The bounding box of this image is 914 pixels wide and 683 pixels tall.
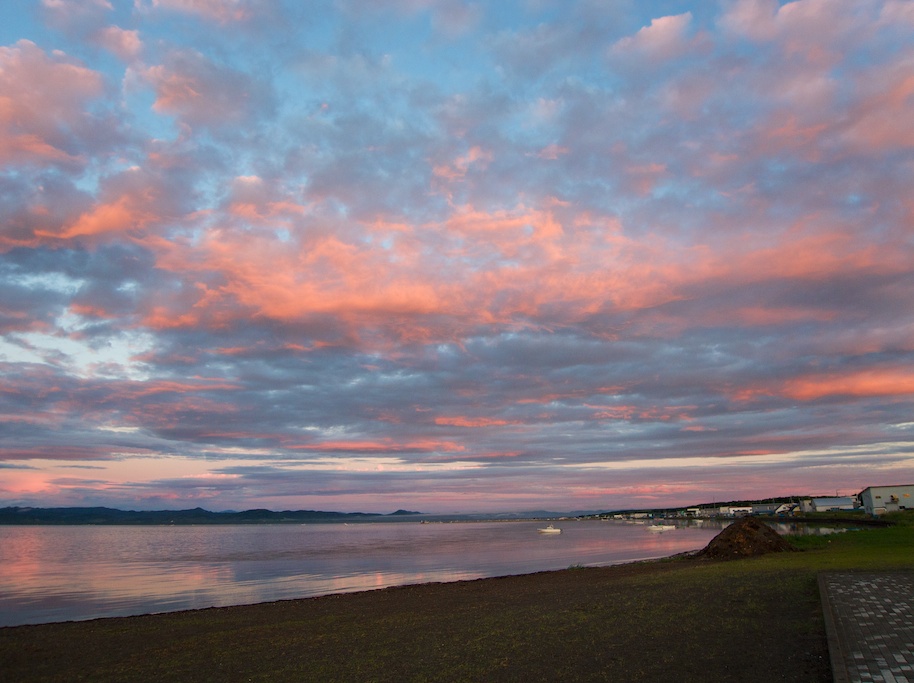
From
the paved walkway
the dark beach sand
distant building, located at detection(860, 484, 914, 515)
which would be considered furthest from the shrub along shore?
distant building, located at detection(860, 484, 914, 515)

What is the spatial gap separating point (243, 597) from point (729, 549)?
27.4 metres

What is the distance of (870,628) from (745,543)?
26.8m

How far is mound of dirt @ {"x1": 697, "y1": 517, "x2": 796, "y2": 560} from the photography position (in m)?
35.3

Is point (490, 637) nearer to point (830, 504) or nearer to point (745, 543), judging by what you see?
point (745, 543)

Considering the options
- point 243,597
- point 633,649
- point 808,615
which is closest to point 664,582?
point 808,615

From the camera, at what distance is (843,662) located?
31.1 ft

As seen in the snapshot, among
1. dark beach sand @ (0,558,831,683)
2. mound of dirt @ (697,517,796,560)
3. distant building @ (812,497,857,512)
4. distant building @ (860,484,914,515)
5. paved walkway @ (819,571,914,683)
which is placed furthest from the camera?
distant building @ (812,497,857,512)

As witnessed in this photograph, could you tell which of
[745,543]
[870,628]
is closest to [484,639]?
[870,628]

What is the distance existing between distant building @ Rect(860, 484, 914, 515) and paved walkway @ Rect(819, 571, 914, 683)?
9703cm

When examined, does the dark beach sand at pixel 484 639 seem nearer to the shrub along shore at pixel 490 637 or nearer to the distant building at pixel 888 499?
the shrub along shore at pixel 490 637

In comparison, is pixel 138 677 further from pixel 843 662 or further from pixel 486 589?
pixel 486 589

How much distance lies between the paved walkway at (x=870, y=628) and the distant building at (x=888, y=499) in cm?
9703

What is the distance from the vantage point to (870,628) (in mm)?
11625

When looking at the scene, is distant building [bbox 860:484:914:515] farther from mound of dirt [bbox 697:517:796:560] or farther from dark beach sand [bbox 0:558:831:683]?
dark beach sand [bbox 0:558:831:683]
